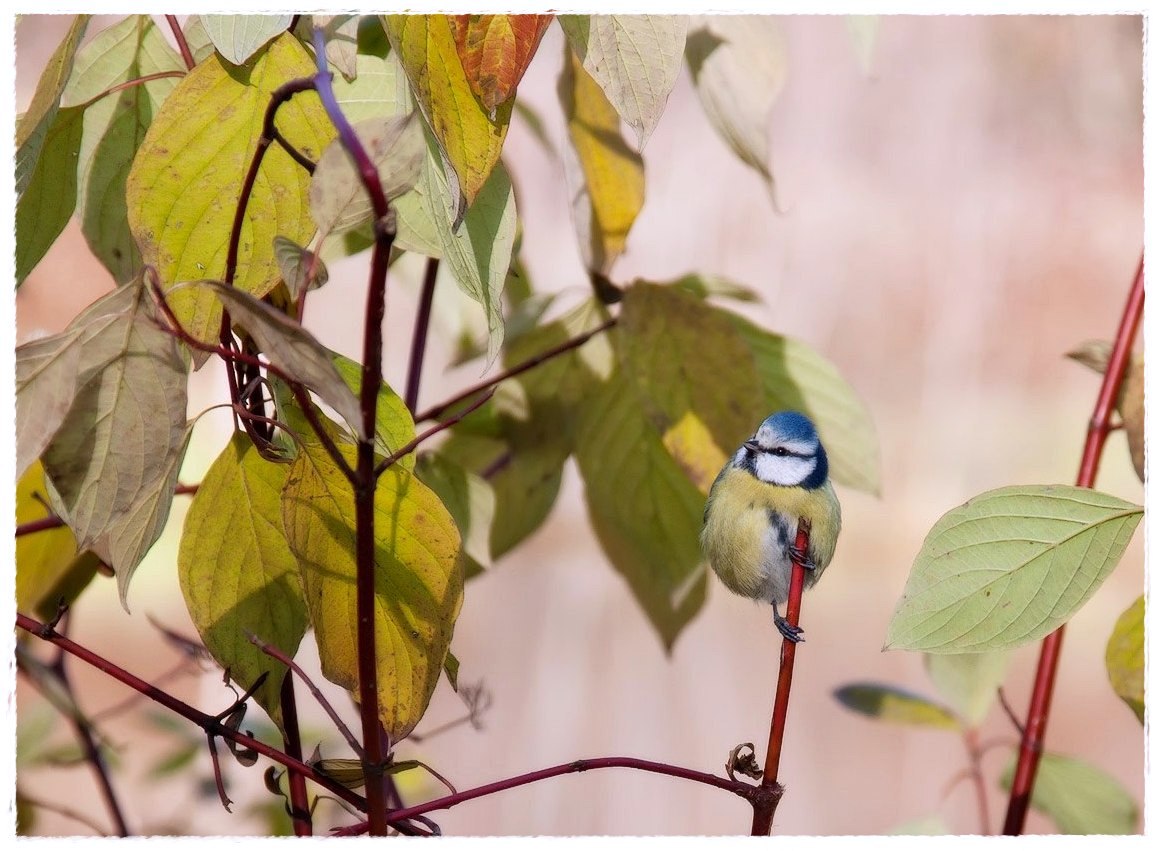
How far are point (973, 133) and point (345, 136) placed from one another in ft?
6.78

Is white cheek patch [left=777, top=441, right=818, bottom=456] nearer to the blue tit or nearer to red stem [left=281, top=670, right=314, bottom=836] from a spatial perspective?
the blue tit

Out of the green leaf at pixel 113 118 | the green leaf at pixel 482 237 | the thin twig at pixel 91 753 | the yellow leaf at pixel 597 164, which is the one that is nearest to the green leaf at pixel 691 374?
the yellow leaf at pixel 597 164

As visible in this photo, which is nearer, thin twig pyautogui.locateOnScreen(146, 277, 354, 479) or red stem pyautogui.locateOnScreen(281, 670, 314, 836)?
thin twig pyautogui.locateOnScreen(146, 277, 354, 479)

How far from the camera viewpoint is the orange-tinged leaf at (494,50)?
43 centimetres

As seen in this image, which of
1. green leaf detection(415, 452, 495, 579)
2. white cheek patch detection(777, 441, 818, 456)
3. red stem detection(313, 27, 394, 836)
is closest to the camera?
Result: red stem detection(313, 27, 394, 836)

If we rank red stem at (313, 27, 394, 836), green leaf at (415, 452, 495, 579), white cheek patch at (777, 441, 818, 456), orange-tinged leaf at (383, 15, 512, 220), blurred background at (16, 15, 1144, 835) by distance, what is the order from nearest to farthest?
red stem at (313, 27, 394, 836) → orange-tinged leaf at (383, 15, 512, 220) → green leaf at (415, 452, 495, 579) → white cheek patch at (777, 441, 818, 456) → blurred background at (16, 15, 1144, 835)

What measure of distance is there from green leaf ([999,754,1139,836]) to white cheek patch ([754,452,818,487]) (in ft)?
0.81

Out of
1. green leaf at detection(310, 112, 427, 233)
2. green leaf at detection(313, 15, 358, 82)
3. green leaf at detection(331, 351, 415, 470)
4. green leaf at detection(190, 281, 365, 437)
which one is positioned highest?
green leaf at detection(313, 15, 358, 82)

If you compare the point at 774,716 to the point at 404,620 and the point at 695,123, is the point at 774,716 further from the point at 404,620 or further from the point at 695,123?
the point at 695,123

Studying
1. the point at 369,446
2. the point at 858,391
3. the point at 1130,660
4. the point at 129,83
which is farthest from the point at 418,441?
the point at 858,391

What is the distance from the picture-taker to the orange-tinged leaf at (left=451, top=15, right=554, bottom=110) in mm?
434

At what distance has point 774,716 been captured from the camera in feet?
1.34

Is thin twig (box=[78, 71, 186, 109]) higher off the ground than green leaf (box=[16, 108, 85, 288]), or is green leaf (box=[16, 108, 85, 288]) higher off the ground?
thin twig (box=[78, 71, 186, 109])

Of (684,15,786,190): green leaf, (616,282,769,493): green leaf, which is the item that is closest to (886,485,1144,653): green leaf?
(616,282,769,493): green leaf
